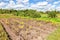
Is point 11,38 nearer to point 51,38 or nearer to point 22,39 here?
point 22,39

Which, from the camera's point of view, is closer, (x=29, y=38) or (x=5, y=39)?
(x=5, y=39)

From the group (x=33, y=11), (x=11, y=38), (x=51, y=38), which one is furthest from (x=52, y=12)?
(x=11, y=38)

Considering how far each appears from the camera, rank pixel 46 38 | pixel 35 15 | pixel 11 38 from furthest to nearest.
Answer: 1. pixel 35 15
2. pixel 46 38
3. pixel 11 38

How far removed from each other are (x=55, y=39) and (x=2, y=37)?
22.8 ft

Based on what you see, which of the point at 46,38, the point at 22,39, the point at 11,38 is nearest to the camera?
the point at 11,38

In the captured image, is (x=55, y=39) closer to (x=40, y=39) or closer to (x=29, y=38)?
(x=40, y=39)

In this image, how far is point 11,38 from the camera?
38.9ft

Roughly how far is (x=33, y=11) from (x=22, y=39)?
4629cm

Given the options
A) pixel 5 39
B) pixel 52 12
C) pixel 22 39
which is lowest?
pixel 52 12

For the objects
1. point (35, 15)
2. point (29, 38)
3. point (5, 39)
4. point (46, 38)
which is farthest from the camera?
point (35, 15)

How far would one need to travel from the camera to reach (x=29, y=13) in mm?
56250

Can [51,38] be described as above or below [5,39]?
below

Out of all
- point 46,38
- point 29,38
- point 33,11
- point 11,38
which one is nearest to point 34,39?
point 29,38

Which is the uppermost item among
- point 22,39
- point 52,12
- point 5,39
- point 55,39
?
point 5,39
